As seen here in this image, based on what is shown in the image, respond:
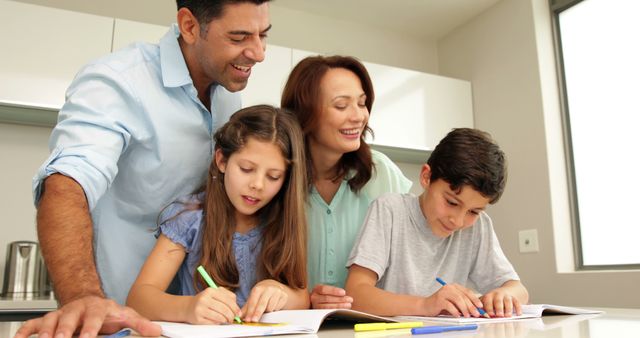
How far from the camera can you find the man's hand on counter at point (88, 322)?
62 centimetres

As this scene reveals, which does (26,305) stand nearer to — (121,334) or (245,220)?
(245,220)

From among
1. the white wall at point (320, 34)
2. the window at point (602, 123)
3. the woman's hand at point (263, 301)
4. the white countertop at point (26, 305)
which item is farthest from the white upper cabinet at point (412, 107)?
the woman's hand at point (263, 301)

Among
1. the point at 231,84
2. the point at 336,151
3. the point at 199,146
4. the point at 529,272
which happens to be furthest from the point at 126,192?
the point at 529,272

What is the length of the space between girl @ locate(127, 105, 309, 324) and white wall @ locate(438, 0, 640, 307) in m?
1.62

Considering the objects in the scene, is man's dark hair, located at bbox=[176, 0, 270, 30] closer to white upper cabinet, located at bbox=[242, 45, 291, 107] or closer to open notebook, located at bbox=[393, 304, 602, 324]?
open notebook, located at bbox=[393, 304, 602, 324]

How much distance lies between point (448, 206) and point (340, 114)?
0.33 metres

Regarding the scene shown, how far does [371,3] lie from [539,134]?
3.61ft

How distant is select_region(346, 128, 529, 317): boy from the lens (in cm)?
123

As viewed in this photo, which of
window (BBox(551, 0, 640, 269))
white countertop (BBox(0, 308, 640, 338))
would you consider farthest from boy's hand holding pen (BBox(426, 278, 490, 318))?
window (BBox(551, 0, 640, 269))

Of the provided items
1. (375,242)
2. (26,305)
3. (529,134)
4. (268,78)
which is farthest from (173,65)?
(529,134)

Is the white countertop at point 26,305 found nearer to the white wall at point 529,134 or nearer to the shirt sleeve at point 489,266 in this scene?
the shirt sleeve at point 489,266

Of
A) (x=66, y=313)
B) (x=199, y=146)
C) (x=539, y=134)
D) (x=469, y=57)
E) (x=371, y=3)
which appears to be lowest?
(x=66, y=313)

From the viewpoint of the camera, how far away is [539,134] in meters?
2.63

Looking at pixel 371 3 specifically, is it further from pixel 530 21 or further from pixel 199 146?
pixel 199 146
